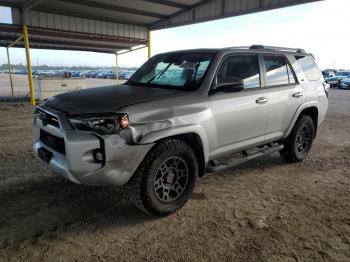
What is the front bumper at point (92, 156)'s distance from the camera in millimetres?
2910

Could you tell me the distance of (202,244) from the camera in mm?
2961

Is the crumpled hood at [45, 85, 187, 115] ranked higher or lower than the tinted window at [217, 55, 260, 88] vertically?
lower

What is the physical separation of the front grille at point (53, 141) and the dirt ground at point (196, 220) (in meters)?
0.83

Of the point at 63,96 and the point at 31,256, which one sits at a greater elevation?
the point at 63,96

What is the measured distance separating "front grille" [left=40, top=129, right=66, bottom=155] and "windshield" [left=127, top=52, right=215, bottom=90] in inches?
59.6

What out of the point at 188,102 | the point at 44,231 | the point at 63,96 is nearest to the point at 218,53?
the point at 188,102

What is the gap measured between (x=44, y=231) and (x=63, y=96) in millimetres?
1540

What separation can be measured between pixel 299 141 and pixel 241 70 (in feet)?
6.83

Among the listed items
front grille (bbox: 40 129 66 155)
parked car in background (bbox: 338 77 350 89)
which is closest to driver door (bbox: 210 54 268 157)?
front grille (bbox: 40 129 66 155)

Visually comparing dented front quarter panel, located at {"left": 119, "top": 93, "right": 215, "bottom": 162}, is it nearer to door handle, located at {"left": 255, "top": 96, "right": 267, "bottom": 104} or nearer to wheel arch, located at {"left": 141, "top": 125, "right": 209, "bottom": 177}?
wheel arch, located at {"left": 141, "top": 125, "right": 209, "bottom": 177}

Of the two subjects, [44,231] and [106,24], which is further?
[106,24]

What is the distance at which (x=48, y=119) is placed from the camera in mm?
3428

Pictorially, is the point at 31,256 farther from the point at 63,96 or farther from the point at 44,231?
the point at 63,96

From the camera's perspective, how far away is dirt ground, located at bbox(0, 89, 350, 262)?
2848 millimetres
